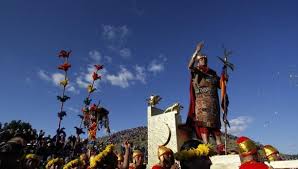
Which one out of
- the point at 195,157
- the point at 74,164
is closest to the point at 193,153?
the point at 195,157

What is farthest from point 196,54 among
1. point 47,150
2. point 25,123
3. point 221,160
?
point 25,123

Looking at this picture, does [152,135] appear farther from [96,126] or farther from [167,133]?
[96,126]

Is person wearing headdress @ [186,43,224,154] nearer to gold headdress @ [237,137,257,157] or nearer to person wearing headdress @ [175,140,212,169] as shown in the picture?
person wearing headdress @ [175,140,212,169]

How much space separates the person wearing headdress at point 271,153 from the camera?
18.5 ft

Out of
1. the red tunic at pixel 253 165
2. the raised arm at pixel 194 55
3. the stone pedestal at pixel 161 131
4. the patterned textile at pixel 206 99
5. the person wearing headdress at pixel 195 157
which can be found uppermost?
the raised arm at pixel 194 55

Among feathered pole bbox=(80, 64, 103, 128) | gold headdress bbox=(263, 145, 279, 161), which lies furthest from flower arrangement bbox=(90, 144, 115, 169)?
feathered pole bbox=(80, 64, 103, 128)

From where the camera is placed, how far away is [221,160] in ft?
21.6

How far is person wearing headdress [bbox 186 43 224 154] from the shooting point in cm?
905

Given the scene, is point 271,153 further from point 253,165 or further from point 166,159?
point 253,165

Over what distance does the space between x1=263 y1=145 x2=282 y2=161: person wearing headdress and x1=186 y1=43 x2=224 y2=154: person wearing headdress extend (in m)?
3.02

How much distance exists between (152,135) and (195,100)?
167 cm

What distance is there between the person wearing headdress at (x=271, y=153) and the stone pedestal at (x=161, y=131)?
3.30 meters

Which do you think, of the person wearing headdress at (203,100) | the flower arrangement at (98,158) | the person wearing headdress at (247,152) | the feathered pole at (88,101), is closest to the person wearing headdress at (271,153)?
the person wearing headdress at (247,152)

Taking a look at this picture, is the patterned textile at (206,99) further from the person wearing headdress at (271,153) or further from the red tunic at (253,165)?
the red tunic at (253,165)
